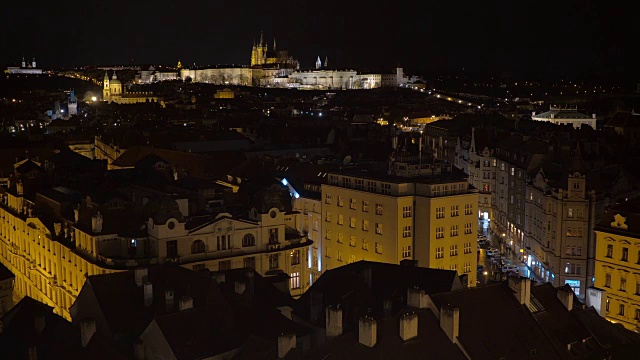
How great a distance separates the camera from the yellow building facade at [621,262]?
48.5 metres

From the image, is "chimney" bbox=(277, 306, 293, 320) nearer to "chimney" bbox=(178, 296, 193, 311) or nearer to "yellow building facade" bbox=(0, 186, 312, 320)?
"chimney" bbox=(178, 296, 193, 311)

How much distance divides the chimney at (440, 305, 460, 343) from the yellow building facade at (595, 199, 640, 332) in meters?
25.0

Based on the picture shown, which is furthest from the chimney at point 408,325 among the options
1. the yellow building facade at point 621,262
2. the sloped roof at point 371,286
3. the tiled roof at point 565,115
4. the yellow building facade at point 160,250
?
the tiled roof at point 565,115

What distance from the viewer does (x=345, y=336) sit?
2706 centimetres

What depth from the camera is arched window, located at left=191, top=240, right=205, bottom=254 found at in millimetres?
44594

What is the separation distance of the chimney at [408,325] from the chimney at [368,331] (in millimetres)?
860

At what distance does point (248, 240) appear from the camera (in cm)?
4659

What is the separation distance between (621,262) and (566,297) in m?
20.2

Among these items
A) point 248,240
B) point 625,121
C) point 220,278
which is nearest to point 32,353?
point 220,278

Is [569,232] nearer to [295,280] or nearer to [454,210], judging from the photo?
[454,210]

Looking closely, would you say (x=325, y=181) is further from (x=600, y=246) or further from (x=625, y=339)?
(x=625, y=339)

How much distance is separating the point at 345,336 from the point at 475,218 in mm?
30849

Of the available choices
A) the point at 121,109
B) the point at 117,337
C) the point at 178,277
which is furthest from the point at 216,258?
the point at 121,109

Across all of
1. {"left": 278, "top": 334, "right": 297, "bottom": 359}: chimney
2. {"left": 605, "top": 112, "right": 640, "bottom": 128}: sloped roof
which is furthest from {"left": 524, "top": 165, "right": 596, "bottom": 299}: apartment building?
{"left": 605, "top": 112, "right": 640, "bottom": 128}: sloped roof
